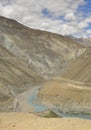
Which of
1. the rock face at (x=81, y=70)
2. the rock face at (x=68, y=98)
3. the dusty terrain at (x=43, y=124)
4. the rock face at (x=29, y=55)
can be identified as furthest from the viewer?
the rock face at (x=29, y=55)

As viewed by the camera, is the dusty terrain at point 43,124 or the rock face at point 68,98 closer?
the dusty terrain at point 43,124

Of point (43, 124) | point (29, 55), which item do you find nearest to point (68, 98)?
point (43, 124)

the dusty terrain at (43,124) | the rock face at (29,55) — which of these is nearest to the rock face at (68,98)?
the rock face at (29,55)

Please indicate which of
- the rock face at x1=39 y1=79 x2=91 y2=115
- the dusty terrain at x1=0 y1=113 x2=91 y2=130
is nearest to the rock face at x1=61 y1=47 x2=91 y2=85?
the rock face at x1=39 y1=79 x2=91 y2=115

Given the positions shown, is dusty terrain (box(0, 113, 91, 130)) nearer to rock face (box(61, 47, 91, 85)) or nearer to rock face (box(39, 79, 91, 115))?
rock face (box(39, 79, 91, 115))

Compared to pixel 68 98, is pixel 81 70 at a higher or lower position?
higher

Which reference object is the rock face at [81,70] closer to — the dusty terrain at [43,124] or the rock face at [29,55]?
the rock face at [29,55]

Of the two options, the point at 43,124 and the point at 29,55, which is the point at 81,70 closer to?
the point at 29,55

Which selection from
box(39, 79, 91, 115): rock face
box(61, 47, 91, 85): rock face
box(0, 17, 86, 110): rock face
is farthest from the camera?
box(0, 17, 86, 110): rock face

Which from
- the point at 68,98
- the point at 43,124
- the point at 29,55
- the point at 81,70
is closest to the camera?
the point at 43,124
